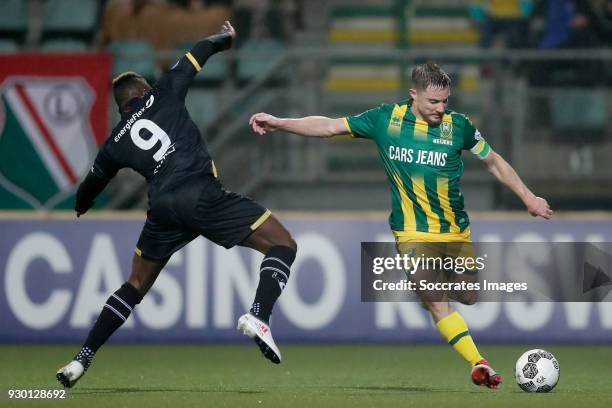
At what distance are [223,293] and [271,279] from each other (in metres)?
4.24

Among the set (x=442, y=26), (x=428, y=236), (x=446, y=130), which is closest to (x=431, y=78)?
(x=446, y=130)

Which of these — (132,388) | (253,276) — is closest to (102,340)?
(132,388)

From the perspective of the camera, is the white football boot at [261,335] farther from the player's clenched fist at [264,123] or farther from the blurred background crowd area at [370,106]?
the blurred background crowd area at [370,106]

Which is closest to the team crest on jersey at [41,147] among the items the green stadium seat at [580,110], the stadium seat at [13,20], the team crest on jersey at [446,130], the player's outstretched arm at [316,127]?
the stadium seat at [13,20]

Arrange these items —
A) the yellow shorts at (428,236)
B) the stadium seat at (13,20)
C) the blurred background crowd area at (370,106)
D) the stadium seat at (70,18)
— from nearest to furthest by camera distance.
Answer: the yellow shorts at (428,236)
the blurred background crowd area at (370,106)
the stadium seat at (70,18)
the stadium seat at (13,20)

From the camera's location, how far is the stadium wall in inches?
478

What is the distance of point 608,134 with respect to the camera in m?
12.3

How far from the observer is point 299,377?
9.23 meters

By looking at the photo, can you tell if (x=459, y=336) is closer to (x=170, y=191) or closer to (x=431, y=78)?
(x=431, y=78)

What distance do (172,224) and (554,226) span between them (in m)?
5.04

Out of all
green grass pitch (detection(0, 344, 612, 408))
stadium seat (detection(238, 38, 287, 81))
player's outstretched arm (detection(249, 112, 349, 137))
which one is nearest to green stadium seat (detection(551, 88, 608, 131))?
green grass pitch (detection(0, 344, 612, 408))

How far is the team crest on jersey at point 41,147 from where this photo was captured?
1220 cm

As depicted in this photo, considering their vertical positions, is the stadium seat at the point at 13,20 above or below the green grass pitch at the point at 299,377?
above

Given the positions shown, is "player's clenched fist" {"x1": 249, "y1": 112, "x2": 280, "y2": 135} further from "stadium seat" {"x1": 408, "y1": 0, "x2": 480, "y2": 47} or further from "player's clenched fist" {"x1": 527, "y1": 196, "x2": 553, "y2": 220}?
"stadium seat" {"x1": 408, "y1": 0, "x2": 480, "y2": 47}
